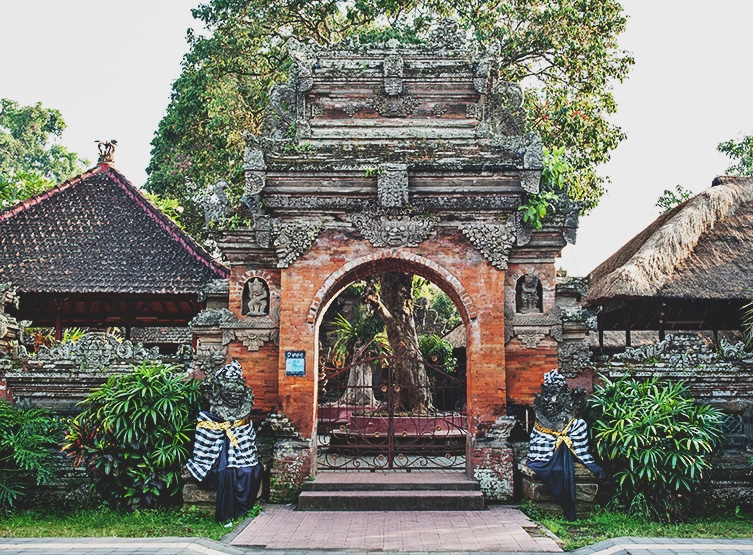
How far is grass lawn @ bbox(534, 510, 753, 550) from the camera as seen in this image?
7316 millimetres

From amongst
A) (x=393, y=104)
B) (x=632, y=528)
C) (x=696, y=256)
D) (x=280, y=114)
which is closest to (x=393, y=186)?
(x=393, y=104)

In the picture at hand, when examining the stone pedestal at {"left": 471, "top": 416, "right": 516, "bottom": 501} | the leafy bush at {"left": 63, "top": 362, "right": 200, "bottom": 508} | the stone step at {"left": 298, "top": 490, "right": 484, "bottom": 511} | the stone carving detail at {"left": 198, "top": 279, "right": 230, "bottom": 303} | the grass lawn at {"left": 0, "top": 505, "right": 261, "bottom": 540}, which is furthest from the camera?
the stone carving detail at {"left": 198, "top": 279, "right": 230, "bottom": 303}

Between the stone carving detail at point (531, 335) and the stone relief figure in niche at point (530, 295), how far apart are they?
280 millimetres

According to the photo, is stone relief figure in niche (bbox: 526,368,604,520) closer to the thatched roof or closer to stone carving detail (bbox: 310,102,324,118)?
the thatched roof

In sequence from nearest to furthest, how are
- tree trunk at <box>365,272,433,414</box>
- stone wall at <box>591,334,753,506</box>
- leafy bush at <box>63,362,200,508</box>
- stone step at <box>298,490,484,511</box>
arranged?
leafy bush at <box>63,362,200,508</box>
stone step at <box>298,490,484,511</box>
stone wall at <box>591,334,753,506</box>
tree trunk at <box>365,272,433,414</box>

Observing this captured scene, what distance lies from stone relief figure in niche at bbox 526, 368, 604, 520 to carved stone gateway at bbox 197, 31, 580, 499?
0.62 m

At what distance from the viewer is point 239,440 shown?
8305 millimetres

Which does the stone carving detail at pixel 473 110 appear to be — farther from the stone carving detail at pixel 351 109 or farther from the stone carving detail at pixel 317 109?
the stone carving detail at pixel 317 109

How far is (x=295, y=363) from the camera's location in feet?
30.0

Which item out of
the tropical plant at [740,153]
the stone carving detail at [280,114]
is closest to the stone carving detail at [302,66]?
the stone carving detail at [280,114]

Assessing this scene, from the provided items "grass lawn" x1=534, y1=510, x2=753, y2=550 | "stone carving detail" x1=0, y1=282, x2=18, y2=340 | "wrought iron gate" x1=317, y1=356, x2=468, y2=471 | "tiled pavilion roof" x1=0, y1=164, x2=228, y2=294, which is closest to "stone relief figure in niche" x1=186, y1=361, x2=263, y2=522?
"wrought iron gate" x1=317, y1=356, x2=468, y2=471

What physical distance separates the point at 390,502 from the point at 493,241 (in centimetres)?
374

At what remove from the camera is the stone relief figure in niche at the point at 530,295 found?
9445mm

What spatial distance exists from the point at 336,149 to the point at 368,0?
8.25m
